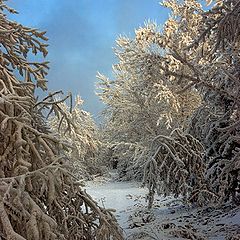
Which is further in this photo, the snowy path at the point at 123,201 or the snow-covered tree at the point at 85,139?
the snow-covered tree at the point at 85,139

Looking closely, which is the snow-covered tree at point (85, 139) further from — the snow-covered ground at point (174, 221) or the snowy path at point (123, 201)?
the snow-covered ground at point (174, 221)

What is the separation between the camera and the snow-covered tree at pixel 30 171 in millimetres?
2695

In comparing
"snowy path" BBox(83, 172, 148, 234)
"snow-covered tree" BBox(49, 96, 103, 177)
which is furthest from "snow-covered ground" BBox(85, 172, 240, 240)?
"snow-covered tree" BBox(49, 96, 103, 177)

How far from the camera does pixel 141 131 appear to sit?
23250 mm

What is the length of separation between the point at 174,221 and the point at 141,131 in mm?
13374

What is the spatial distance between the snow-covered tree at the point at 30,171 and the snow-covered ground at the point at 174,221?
1.76 metres

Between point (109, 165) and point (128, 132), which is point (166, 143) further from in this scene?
point (109, 165)

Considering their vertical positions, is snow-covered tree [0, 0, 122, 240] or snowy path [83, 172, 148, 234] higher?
snow-covered tree [0, 0, 122, 240]

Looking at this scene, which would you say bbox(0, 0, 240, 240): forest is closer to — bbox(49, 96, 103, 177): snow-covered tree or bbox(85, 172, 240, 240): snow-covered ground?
bbox(85, 172, 240, 240): snow-covered ground

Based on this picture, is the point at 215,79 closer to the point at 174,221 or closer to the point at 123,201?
the point at 174,221

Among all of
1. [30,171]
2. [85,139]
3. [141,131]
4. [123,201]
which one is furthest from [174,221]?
[85,139]

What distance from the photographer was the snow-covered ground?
7926mm

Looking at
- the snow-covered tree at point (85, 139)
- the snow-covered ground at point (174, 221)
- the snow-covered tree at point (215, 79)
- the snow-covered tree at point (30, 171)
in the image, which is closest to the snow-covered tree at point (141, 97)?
the snow-covered tree at point (215, 79)

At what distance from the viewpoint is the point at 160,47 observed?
73.7 ft
